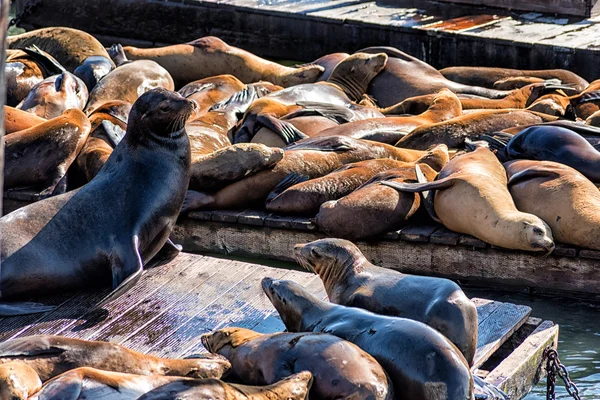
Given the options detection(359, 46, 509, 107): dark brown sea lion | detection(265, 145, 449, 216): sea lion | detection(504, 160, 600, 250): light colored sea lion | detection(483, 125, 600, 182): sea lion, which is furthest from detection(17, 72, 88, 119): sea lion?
detection(504, 160, 600, 250): light colored sea lion

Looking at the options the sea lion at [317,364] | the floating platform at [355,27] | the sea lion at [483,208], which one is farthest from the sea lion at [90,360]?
the floating platform at [355,27]

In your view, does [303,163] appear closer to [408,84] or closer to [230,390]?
[408,84]

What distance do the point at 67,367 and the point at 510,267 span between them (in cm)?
366

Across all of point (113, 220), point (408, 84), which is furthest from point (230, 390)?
point (408, 84)

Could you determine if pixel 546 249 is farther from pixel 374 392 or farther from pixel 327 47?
pixel 327 47

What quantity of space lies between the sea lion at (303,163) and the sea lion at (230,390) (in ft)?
12.8

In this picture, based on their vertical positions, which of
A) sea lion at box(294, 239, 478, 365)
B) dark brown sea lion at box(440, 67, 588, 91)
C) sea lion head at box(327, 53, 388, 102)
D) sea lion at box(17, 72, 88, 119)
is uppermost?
sea lion at box(294, 239, 478, 365)

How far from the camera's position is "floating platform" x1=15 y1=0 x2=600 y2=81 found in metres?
12.4

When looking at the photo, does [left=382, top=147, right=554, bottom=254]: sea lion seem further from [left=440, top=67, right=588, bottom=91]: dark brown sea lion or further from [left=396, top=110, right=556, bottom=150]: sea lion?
[left=440, top=67, right=588, bottom=91]: dark brown sea lion

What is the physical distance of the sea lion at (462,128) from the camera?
8.49m

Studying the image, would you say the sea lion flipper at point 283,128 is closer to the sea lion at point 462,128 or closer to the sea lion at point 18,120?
the sea lion at point 462,128

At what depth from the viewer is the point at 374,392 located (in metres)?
3.85

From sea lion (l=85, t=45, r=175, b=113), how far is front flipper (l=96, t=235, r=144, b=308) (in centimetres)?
417

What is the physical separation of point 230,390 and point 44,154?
466 cm
